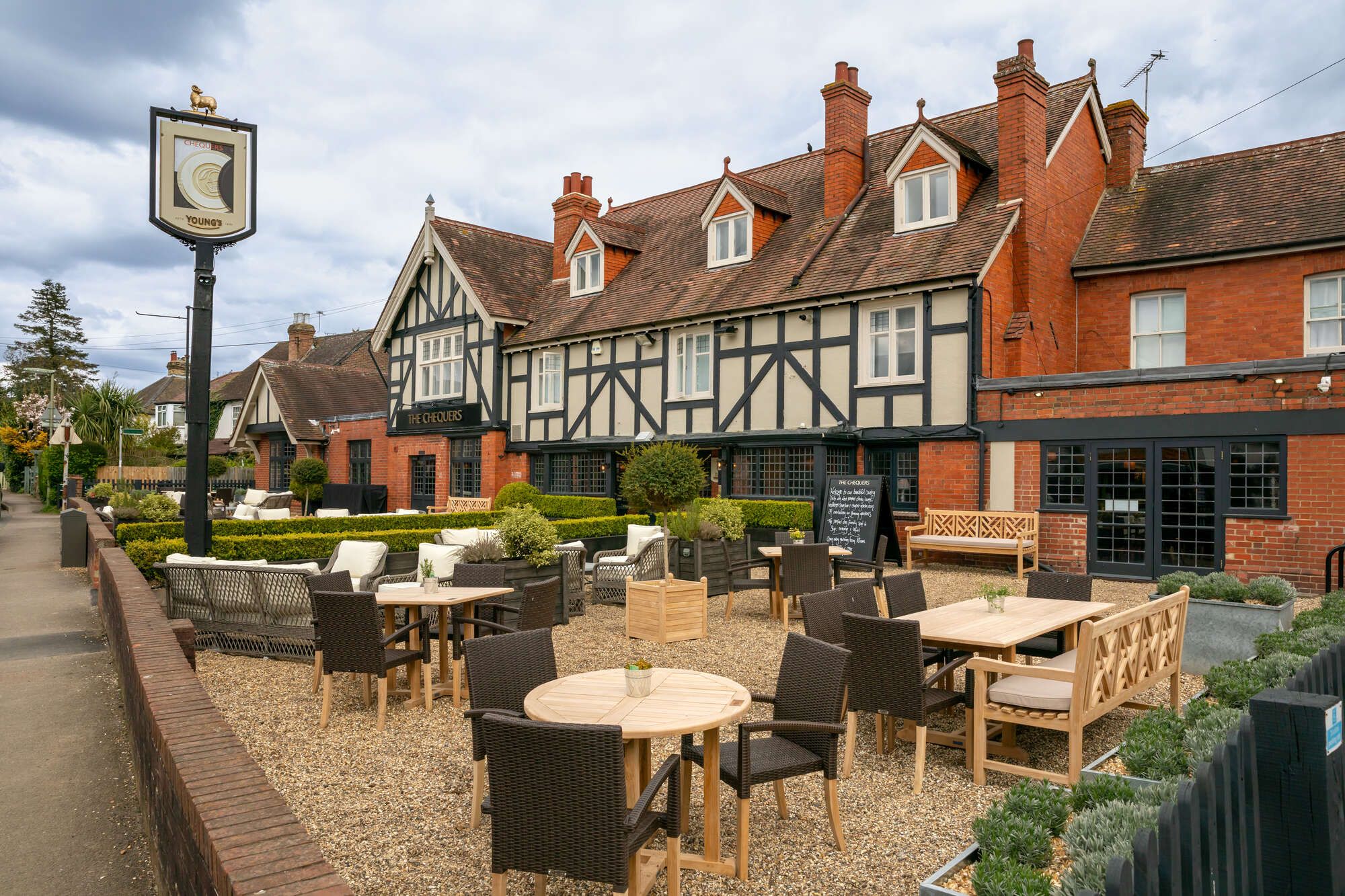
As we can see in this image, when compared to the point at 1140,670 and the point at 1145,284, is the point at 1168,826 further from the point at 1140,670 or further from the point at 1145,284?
the point at 1145,284

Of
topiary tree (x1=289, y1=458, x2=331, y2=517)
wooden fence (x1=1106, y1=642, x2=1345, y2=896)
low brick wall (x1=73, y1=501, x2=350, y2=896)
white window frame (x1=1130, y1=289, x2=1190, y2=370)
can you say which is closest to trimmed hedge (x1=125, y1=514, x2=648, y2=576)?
low brick wall (x1=73, y1=501, x2=350, y2=896)

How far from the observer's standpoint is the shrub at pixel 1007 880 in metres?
2.63

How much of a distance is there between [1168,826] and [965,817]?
2.67m

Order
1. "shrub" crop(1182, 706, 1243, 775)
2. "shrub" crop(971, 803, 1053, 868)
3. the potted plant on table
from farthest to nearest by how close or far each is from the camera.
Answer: the potted plant on table
"shrub" crop(1182, 706, 1243, 775)
"shrub" crop(971, 803, 1053, 868)

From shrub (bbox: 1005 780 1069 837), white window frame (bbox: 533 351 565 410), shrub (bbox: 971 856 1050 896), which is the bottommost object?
shrub (bbox: 1005 780 1069 837)

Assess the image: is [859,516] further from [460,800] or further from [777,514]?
[460,800]

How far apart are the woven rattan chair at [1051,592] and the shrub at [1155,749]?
8.23 ft

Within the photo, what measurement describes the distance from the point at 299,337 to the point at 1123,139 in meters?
40.6

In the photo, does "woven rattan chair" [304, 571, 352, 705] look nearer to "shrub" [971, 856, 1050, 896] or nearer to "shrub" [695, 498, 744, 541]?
"shrub" [971, 856, 1050, 896]

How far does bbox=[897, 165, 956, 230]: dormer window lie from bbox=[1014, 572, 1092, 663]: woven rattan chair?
10.5m

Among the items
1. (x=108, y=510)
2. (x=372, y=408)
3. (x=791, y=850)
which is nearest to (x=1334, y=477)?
(x=791, y=850)

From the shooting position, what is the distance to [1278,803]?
9.96 feet

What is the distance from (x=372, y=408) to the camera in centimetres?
3316

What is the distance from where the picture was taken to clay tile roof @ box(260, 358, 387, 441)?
30375mm
